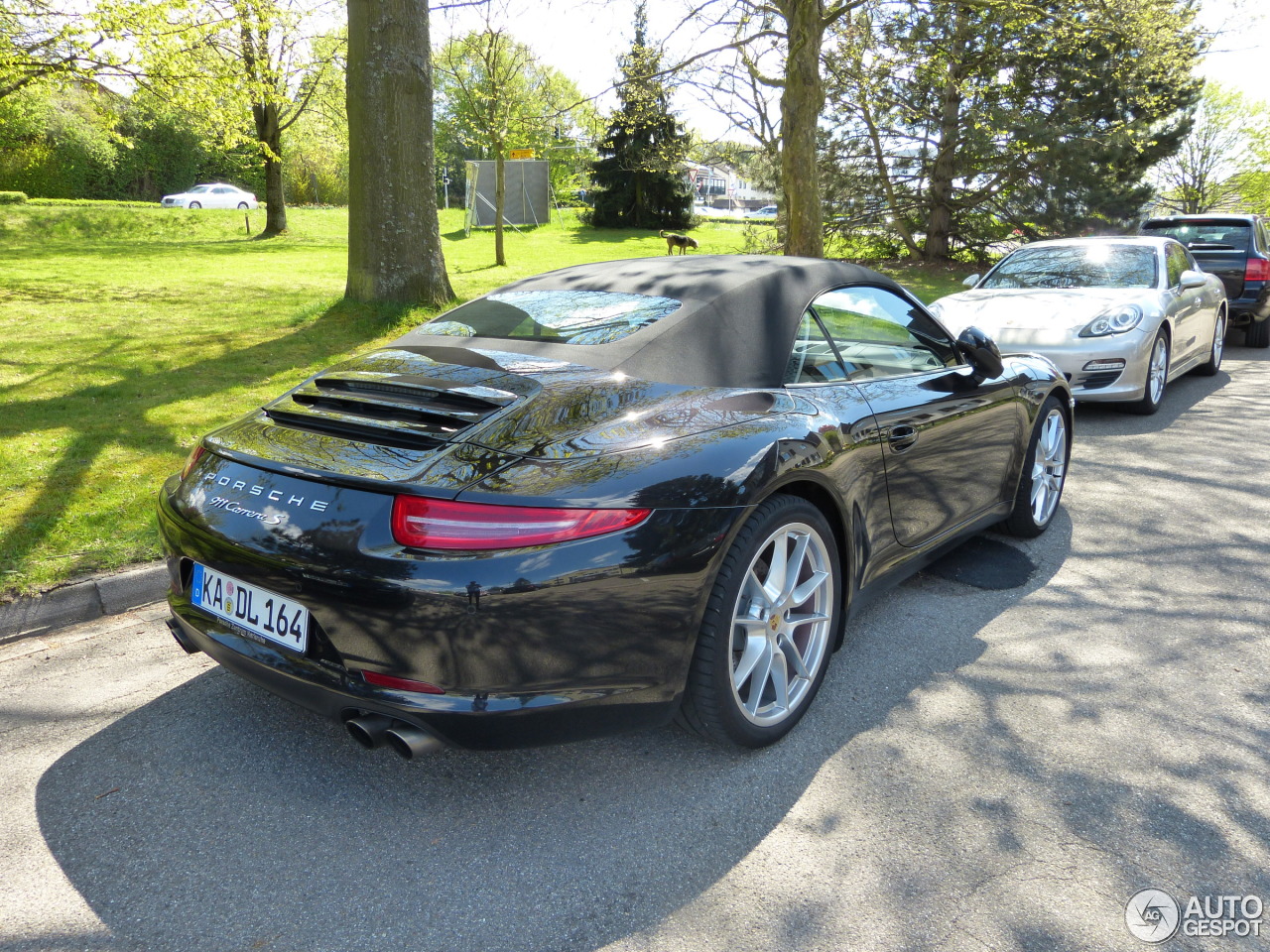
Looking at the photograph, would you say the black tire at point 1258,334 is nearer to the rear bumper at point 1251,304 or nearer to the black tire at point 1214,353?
the rear bumper at point 1251,304

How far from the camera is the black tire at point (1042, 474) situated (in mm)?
4484

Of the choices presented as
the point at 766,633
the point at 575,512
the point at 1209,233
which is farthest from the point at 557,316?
the point at 1209,233

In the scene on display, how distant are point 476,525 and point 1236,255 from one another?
42.3 ft

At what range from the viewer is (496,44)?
56.2ft

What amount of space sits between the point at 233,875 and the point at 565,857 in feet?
2.66

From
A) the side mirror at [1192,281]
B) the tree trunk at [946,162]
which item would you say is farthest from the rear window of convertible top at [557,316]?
the tree trunk at [946,162]

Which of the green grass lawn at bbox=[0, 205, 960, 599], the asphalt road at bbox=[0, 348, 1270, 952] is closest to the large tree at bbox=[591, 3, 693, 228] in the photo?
the green grass lawn at bbox=[0, 205, 960, 599]

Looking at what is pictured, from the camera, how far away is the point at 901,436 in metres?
3.35

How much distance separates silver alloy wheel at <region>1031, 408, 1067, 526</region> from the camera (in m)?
4.63

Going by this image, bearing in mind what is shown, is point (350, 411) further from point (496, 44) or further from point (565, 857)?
point (496, 44)

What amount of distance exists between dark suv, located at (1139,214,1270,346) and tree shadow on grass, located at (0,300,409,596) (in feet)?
33.7

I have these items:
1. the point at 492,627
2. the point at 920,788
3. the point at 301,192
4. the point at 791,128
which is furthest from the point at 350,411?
the point at 301,192

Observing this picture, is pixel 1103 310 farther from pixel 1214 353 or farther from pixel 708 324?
pixel 708 324

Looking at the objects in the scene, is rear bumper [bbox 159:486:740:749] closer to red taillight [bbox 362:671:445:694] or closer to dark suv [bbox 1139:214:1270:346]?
red taillight [bbox 362:671:445:694]
